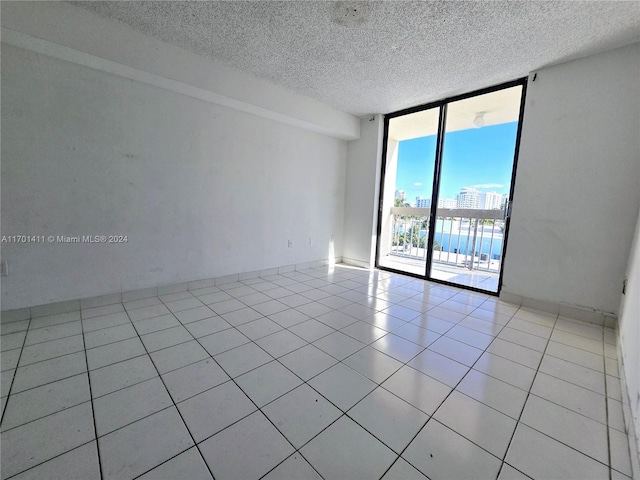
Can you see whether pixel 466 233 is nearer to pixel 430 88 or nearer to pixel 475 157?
pixel 475 157

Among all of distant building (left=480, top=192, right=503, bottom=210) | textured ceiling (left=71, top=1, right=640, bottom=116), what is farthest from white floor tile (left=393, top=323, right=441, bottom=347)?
distant building (left=480, top=192, right=503, bottom=210)

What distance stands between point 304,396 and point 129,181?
8.63ft

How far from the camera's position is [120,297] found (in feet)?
8.79

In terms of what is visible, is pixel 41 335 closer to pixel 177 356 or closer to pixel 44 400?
pixel 44 400

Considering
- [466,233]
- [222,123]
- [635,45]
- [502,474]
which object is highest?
[635,45]

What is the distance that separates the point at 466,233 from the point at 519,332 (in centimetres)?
264

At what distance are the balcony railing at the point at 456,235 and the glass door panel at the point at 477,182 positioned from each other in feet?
0.05

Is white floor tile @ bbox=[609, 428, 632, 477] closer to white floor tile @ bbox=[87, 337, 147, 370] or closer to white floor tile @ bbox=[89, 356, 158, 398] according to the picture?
white floor tile @ bbox=[89, 356, 158, 398]

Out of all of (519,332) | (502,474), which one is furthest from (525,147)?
(502,474)

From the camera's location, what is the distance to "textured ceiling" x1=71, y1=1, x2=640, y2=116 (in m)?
1.97

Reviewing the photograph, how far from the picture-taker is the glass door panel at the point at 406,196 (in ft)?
14.9

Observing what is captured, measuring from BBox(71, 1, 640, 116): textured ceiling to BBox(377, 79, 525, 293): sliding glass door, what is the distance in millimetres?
762

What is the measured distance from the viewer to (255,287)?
11.1 ft

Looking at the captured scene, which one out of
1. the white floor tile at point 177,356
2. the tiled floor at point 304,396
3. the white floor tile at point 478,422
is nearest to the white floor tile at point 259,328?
the tiled floor at point 304,396
